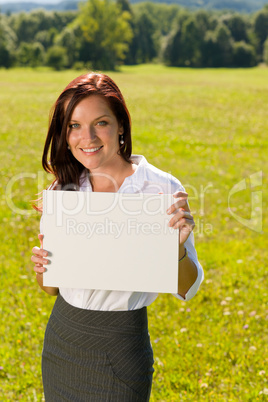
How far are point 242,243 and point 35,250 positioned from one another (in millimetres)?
4423

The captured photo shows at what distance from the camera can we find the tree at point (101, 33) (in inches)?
2494

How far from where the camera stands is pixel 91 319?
2.04m

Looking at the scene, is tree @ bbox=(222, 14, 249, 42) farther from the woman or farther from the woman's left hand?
the woman's left hand

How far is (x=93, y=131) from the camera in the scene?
1961mm

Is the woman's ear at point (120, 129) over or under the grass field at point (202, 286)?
over

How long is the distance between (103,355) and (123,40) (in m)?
71.6

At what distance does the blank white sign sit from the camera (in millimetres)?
1779

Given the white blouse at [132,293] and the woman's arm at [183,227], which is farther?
the white blouse at [132,293]

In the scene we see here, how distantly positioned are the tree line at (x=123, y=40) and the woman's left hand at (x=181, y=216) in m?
59.1

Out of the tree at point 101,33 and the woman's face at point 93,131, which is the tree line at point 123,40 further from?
the woman's face at point 93,131

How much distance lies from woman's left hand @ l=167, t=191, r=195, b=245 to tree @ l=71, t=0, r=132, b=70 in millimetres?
61120

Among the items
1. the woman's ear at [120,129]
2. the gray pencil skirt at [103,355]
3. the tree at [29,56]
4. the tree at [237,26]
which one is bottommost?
the tree at [29,56]

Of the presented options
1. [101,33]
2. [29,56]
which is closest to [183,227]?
[29,56]
